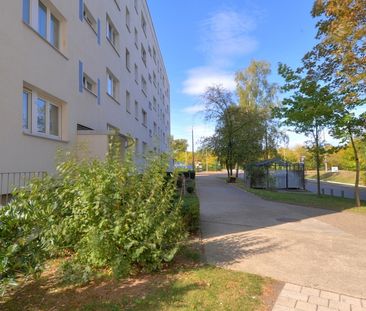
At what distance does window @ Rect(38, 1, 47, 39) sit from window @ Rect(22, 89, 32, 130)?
5.76 feet

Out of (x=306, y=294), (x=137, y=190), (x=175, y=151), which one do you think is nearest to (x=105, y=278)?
(x=137, y=190)

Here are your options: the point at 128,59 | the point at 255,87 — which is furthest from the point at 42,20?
the point at 255,87

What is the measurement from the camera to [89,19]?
1194 cm

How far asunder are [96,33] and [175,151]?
8.84m

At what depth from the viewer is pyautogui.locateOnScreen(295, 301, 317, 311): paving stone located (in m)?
3.68

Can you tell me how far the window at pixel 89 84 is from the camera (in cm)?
1127

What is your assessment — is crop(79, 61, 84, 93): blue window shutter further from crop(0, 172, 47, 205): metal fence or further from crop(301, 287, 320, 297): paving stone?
crop(301, 287, 320, 297): paving stone

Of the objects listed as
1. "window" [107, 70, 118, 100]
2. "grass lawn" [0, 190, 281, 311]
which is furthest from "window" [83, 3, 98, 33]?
"grass lawn" [0, 190, 281, 311]

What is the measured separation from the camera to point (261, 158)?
32031mm

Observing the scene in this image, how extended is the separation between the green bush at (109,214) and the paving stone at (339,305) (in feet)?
7.15

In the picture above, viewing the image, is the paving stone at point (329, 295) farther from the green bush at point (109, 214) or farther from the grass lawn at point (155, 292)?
the green bush at point (109, 214)

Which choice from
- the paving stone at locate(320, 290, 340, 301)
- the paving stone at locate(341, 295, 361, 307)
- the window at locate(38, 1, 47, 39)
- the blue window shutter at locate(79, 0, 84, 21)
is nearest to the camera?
the paving stone at locate(341, 295, 361, 307)

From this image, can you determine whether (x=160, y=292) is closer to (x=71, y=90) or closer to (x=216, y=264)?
(x=216, y=264)

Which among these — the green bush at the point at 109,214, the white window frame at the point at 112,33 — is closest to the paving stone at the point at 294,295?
the green bush at the point at 109,214
